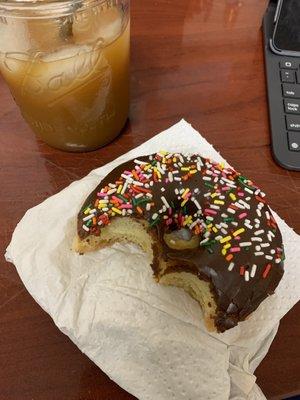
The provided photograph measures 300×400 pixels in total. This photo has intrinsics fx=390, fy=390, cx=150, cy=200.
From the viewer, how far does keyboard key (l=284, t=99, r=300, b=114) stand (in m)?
0.78

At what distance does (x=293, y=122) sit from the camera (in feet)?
2.52

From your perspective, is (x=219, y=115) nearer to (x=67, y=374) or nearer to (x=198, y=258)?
(x=198, y=258)

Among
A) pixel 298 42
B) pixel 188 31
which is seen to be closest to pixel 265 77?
pixel 298 42

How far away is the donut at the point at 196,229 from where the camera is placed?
19.5 inches

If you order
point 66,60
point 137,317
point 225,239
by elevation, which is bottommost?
point 137,317

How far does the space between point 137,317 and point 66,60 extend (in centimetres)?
38

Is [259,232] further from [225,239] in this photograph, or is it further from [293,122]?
[293,122]

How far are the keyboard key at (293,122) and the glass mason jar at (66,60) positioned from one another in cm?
33

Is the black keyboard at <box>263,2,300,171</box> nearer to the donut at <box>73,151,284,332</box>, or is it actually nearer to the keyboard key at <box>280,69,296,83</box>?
the keyboard key at <box>280,69,296,83</box>

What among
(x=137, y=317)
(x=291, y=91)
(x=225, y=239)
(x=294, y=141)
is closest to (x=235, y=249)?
(x=225, y=239)

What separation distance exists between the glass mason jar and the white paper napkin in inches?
6.5

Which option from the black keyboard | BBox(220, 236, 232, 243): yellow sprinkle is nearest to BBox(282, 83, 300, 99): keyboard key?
the black keyboard

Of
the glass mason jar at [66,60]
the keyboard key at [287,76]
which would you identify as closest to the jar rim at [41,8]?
the glass mason jar at [66,60]

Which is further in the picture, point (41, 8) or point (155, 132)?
point (155, 132)
